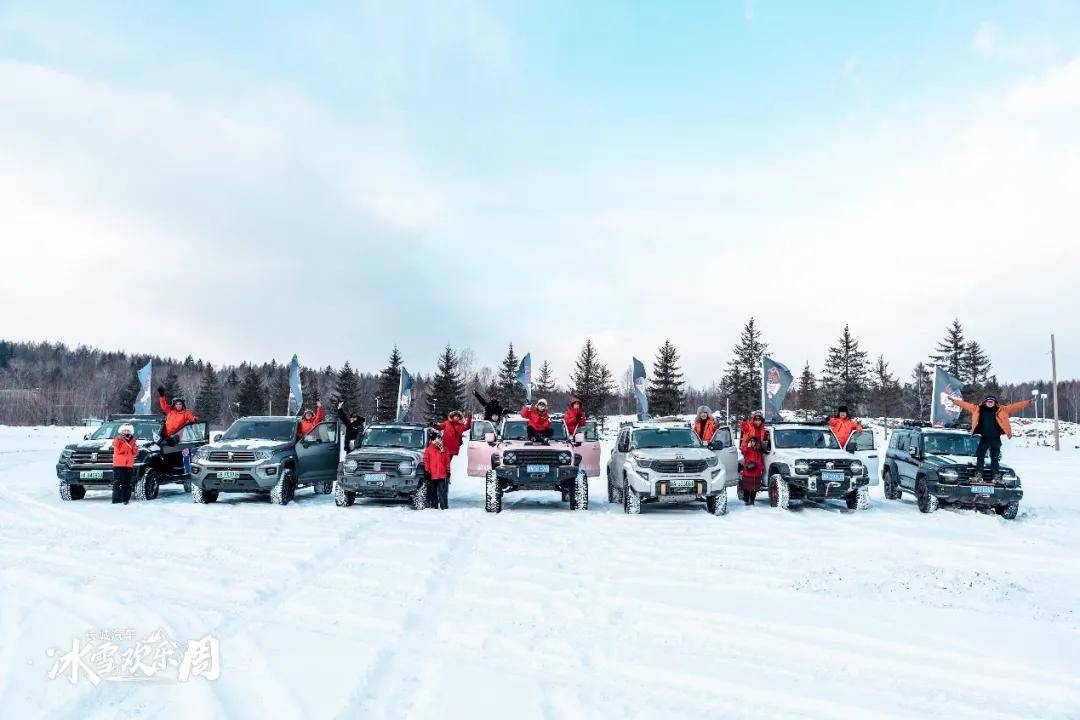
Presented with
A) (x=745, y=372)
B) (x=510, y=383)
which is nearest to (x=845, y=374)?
(x=745, y=372)

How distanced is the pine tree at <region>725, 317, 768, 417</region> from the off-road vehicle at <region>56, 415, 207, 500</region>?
55286mm

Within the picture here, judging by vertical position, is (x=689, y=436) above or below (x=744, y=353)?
below

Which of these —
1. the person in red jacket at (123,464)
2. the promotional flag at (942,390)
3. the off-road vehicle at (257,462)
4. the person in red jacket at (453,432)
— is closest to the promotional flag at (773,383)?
the promotional flag at (942,390)

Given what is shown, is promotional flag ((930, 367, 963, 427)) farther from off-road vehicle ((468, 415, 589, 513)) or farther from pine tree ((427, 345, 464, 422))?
pine tree ((427, 345, 464, 422))

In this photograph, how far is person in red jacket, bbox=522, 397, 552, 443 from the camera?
1467cm

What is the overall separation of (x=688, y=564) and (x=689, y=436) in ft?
20.5

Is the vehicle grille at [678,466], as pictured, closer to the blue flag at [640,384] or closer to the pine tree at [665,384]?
the blue flag at [640,384]

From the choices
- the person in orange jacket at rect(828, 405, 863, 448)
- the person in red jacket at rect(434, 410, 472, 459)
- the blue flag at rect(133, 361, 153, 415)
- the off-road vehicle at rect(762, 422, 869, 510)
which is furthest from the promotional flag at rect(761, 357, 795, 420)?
the blue flag at rect(133, 361, 153, 415)

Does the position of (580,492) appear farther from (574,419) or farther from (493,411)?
(493,411)

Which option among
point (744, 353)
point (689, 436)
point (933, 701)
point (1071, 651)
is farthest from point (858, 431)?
point (744, 353)

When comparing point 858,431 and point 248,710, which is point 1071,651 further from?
point 858,431

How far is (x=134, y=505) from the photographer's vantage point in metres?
A: 14.4

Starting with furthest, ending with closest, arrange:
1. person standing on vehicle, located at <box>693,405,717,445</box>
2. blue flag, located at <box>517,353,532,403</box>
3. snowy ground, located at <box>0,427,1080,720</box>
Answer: blue flag, located at <box>517,353,532,403</box> → person standing on vehicle, located at <box>693,405,717,445</box> → snowy ground, located at <box>0,427,1080,720</box>

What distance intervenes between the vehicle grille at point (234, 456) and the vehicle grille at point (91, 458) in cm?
225
